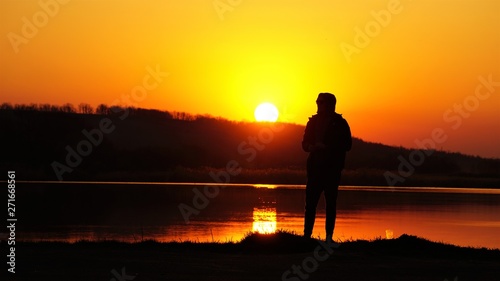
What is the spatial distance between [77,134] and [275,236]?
248 feet

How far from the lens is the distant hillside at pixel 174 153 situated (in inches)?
2376

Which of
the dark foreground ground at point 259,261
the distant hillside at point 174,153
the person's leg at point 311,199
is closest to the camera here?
the dark foreground ground at point 259,261

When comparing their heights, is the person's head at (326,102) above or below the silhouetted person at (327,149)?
above

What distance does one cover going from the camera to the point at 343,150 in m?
12.0

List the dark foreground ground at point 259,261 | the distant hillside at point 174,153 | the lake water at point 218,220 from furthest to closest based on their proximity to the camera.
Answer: the distant hillside at point 174,153
the lake water at point 218,220
the dark foreground ground at point 259,261

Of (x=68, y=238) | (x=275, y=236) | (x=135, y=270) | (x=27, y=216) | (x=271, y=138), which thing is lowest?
(x=135, y=270)

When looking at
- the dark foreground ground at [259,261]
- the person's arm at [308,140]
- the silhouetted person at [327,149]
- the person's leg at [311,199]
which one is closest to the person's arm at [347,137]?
the silhouetted person at [327,149]

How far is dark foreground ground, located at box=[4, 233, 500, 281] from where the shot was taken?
863 cm

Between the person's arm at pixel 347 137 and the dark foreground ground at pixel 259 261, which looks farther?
the person's arm at pixel 347 137

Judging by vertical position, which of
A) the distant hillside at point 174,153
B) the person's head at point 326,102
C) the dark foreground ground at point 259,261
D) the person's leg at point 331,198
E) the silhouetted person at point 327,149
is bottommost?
the dark foreground ground at point 259,261

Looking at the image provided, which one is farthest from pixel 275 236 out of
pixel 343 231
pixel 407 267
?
pixel 343 231

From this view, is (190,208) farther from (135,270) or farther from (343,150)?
(135,270)

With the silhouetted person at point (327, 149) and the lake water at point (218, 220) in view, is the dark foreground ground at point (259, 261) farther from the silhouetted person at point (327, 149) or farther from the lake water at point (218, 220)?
the lake water at point (218, 220)

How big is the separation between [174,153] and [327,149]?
75502 millimetres
